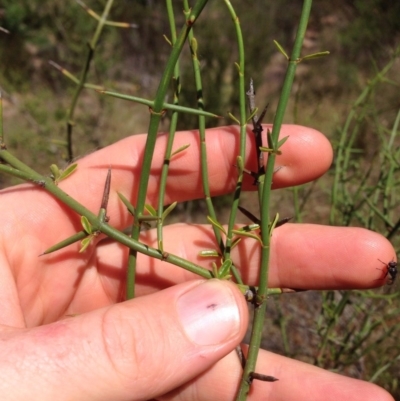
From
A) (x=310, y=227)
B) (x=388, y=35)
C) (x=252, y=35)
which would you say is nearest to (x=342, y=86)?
(x=388, y=35)

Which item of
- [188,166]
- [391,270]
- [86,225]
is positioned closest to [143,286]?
[188,166]

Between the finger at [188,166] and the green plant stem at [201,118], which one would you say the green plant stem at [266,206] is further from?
the finger at [188,166]

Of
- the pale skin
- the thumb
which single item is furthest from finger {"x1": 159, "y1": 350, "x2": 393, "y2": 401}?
the thumb

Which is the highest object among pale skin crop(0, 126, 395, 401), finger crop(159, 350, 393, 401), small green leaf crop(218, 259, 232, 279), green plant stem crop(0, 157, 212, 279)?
green plant stem crop(0, 157, 212, 279)

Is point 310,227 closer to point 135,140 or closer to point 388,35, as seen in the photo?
point 135,140

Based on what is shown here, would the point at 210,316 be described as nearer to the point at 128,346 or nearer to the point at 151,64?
the point at 128,346

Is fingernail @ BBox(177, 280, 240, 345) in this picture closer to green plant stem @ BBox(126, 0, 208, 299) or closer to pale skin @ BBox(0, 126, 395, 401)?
pale skin @ BBox(0, 126, 395, 401)
